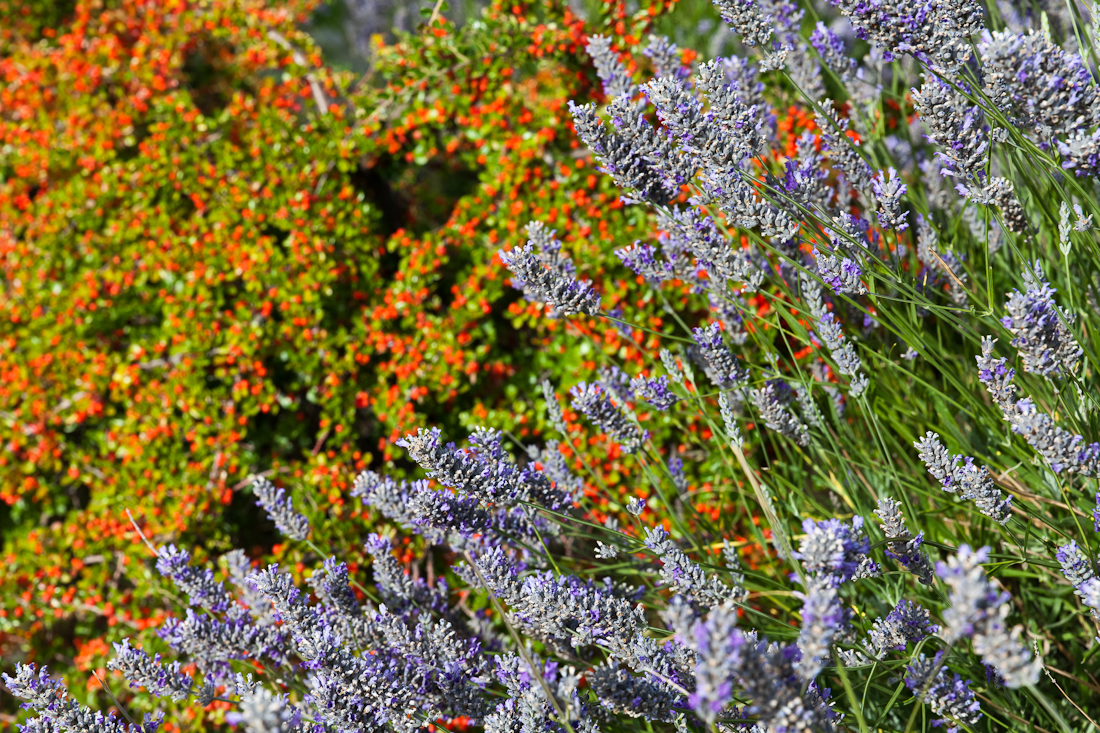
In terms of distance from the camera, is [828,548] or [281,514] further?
[281,514]

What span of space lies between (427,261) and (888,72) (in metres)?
1.87

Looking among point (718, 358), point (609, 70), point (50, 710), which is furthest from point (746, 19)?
point (50, 710)

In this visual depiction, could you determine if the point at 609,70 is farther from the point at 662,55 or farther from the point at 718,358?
the point at 718,358

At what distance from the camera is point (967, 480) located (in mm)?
1103

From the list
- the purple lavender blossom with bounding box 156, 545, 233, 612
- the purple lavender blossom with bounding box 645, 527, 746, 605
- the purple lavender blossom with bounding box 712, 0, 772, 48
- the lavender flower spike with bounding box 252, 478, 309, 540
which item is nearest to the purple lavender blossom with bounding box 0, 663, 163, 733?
the purple lavender blossom with bounding box 156, 545, 233, 612

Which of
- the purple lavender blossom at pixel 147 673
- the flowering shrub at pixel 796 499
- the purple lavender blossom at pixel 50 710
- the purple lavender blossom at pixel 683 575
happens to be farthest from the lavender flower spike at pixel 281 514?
the purple lavender blossom at pixel 683 575

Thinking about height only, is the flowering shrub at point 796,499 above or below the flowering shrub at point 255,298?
below

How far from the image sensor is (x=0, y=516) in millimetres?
2902

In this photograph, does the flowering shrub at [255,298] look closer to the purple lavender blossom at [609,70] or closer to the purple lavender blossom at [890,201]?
the purple lavender blossom at [609,70]

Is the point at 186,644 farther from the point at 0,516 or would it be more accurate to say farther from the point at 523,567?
the point at 0,516

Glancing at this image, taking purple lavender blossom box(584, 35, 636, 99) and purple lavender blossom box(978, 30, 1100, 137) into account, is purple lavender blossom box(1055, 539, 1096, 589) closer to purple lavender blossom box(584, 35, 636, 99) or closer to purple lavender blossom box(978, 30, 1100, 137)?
purple lavender blossom box(978, 30, 1100, 137)

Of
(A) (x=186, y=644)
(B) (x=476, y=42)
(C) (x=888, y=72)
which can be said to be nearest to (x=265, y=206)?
(B) (x=476, y=42)

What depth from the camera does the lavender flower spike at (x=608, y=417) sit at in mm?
1472

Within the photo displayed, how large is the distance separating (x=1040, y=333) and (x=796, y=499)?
2.74 feet
